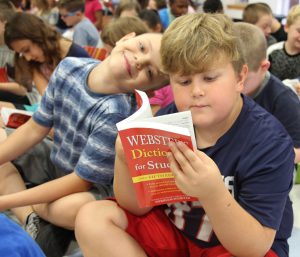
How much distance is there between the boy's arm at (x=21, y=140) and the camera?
5.43 feet

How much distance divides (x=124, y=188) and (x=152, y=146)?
296mm

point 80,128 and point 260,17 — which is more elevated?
point 80,128

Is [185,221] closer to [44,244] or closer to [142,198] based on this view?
[142,198]

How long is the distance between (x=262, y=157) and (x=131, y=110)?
0.60 metres

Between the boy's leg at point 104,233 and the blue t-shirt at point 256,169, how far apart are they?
0.61 feet

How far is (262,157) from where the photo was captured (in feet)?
3.36

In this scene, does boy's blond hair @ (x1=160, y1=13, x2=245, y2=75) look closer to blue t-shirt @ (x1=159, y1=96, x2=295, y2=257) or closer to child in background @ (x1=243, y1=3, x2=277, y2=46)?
blue t-shirt @ (x1=159, y1=96, x2=295, y2=257)

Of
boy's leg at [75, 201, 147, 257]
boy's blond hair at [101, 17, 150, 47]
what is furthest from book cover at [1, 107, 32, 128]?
boy's leg at [75, 201, 147, 257]

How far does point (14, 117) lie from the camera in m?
1.98

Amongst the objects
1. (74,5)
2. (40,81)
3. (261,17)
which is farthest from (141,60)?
(74,5)

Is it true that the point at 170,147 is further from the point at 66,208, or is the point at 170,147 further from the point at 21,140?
the point at 21,140

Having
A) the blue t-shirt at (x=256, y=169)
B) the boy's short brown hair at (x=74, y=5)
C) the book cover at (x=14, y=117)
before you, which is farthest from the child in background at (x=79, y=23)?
the blue t-shirt at (x=256, y=169)

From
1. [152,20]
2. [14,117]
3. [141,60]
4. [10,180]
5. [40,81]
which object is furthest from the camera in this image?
[152,20]

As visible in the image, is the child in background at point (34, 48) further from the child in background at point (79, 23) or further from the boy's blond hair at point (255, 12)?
the boy's blond hair at point (255, 12)
